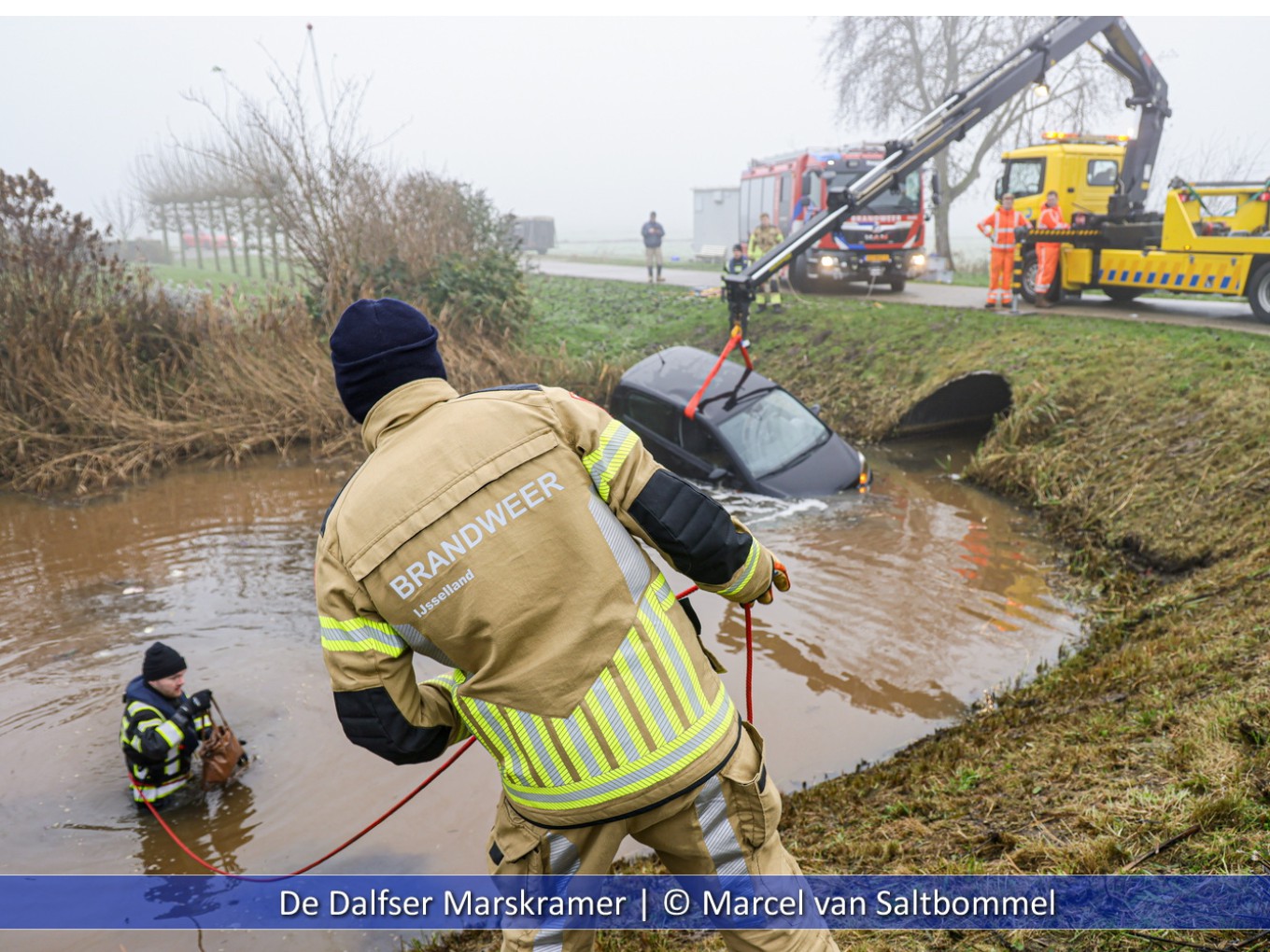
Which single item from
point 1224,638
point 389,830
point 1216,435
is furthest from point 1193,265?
point 389,830

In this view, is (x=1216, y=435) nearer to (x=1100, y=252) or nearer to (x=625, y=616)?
(x=1100, y=252)

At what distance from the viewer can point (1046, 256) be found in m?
12.8

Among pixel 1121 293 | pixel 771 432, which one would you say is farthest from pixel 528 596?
pixel 1121 293

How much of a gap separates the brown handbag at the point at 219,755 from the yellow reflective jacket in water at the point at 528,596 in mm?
3307

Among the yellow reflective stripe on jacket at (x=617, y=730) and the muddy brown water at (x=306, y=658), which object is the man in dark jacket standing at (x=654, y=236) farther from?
the yellow reflective stripe on jacket at (x=617, y=730)

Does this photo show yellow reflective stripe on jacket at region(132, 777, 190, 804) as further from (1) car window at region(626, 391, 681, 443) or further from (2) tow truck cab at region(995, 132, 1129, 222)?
(2) tow truck cab at region(995, 132, 1129, 222)

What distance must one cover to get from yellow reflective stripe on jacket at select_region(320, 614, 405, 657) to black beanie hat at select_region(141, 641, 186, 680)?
3033 millimetres

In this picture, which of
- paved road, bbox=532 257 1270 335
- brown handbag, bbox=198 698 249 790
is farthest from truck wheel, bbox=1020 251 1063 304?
brown handbag, bbox=198 698 249 790

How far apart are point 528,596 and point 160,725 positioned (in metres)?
3.49

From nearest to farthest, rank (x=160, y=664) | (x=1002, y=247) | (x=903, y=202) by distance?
(x=160, y=664), (x=1002, y=247), (x=903, y=202)

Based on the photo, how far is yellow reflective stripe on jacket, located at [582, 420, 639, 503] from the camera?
208 centimetres

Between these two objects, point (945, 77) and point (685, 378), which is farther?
point (945, 77)

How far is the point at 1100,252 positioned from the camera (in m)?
12.2

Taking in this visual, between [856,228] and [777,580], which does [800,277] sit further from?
[777,580]
